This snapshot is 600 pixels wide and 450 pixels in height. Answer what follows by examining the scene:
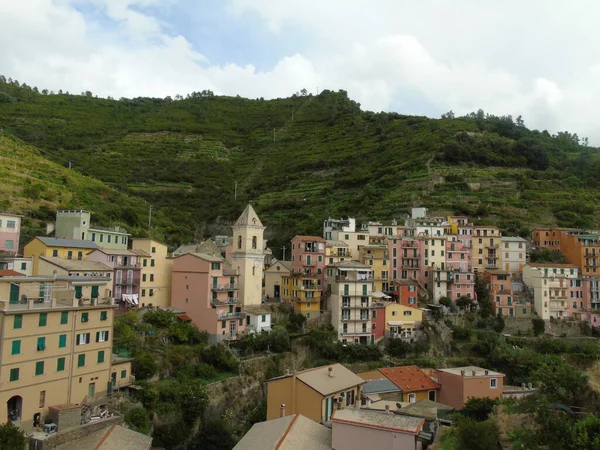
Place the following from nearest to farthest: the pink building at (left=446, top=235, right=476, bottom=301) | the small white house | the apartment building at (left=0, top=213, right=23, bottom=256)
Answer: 1. the apartment building at (left=0, top=213, right=23, bottom=256)
2. the small white house
3. the pink building at (left=446, top=235, right=476, bottom=301)

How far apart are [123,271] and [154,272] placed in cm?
366

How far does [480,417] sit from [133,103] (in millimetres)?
129816

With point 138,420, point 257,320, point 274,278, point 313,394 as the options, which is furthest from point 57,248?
point 313,394

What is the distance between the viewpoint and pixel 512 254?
6031 centimetres

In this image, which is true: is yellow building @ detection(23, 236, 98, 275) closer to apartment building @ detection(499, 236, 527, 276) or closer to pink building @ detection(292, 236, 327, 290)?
pink building @ detection(292, 236, 327, 290)

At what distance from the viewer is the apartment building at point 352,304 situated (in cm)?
4553

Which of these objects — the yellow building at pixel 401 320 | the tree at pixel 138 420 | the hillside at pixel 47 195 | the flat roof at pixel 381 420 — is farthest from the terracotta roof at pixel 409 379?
the hillside at pixel 47 195

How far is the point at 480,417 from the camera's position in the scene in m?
27.8

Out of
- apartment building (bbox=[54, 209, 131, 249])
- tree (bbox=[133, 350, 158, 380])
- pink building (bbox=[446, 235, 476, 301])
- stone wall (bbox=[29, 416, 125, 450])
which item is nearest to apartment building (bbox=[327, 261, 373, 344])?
pink building (bbox=[446, 235, 476, 301])

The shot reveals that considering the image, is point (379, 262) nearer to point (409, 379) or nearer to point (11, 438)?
point (409, 379)

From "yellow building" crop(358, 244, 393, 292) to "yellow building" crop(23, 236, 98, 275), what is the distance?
87.7ft

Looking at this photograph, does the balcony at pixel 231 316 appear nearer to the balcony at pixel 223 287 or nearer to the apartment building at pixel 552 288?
the balcony at pixel 223 287

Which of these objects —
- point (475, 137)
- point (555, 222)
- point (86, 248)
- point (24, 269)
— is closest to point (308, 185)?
point (475, 137)

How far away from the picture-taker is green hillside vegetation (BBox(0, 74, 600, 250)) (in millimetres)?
72625
